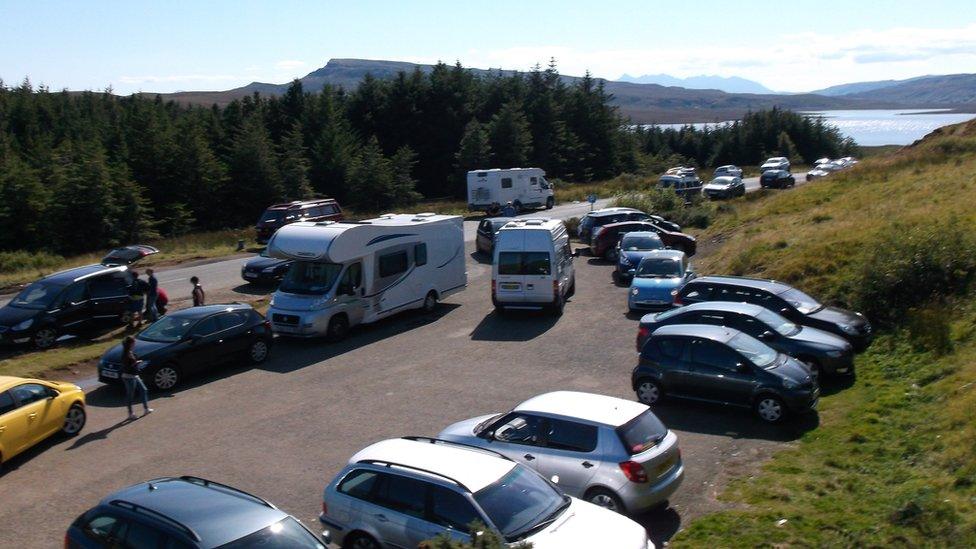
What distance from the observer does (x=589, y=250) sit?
35344mm

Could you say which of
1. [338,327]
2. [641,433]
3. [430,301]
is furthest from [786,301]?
[338,327]

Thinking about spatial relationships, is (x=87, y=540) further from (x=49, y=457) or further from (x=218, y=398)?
(x=218, y=398)

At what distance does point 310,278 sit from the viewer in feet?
71.1

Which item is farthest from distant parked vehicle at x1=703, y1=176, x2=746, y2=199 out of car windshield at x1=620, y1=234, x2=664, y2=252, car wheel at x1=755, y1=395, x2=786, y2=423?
car wheel at x1=755, y1=395, x2=786, y2=423

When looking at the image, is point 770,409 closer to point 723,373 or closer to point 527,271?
point 723,373

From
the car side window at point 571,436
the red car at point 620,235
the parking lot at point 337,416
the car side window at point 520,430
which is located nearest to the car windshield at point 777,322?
the parking lot at point 337,416

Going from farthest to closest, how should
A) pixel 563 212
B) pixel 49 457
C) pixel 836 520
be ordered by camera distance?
pixel 563 212 < pixel 49 457 < pixel 836 520

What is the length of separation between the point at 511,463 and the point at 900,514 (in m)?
4.47

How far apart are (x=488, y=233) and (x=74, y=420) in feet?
72.6

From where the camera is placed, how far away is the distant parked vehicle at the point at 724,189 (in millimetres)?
55662

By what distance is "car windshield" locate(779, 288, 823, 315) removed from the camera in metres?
18.2

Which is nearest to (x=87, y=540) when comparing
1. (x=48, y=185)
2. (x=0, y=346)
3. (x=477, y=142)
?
(x=0, y=346)

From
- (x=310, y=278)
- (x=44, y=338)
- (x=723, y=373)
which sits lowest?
(x=44, y=338)

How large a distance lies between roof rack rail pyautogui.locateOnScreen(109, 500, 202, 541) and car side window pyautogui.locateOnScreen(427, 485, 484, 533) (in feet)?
7.35
